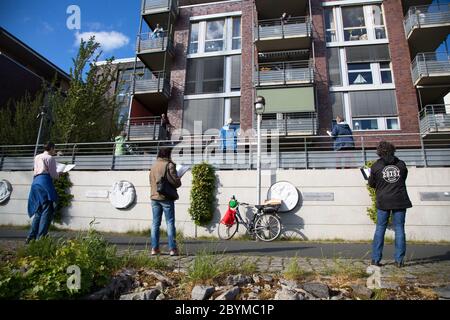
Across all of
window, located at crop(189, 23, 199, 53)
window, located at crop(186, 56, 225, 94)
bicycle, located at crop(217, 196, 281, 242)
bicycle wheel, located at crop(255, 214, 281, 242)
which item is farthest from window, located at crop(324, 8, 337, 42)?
bicycle wheel, located at crop(255, 214, 281, 242)

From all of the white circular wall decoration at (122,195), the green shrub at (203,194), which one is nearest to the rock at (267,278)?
the green shrub at (203,194)

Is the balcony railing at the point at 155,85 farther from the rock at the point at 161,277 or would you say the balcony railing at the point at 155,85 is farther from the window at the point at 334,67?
the rock at the point at 161,277

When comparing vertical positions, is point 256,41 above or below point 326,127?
above

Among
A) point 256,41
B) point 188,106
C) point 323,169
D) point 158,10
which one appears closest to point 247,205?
point 323,169

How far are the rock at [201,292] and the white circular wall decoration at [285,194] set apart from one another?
21.0 ft

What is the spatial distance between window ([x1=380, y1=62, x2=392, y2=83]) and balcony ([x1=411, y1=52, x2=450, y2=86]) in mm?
1205

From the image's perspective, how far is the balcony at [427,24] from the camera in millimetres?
15703

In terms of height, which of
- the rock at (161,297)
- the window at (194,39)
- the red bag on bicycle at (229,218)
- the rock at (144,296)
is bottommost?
the rock at (161,297)

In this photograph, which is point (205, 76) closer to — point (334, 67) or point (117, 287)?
point (334, 67)

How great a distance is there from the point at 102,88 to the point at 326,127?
1224 centimetres

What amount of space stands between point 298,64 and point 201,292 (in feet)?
57.5

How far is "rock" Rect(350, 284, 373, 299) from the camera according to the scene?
2.58 meters
